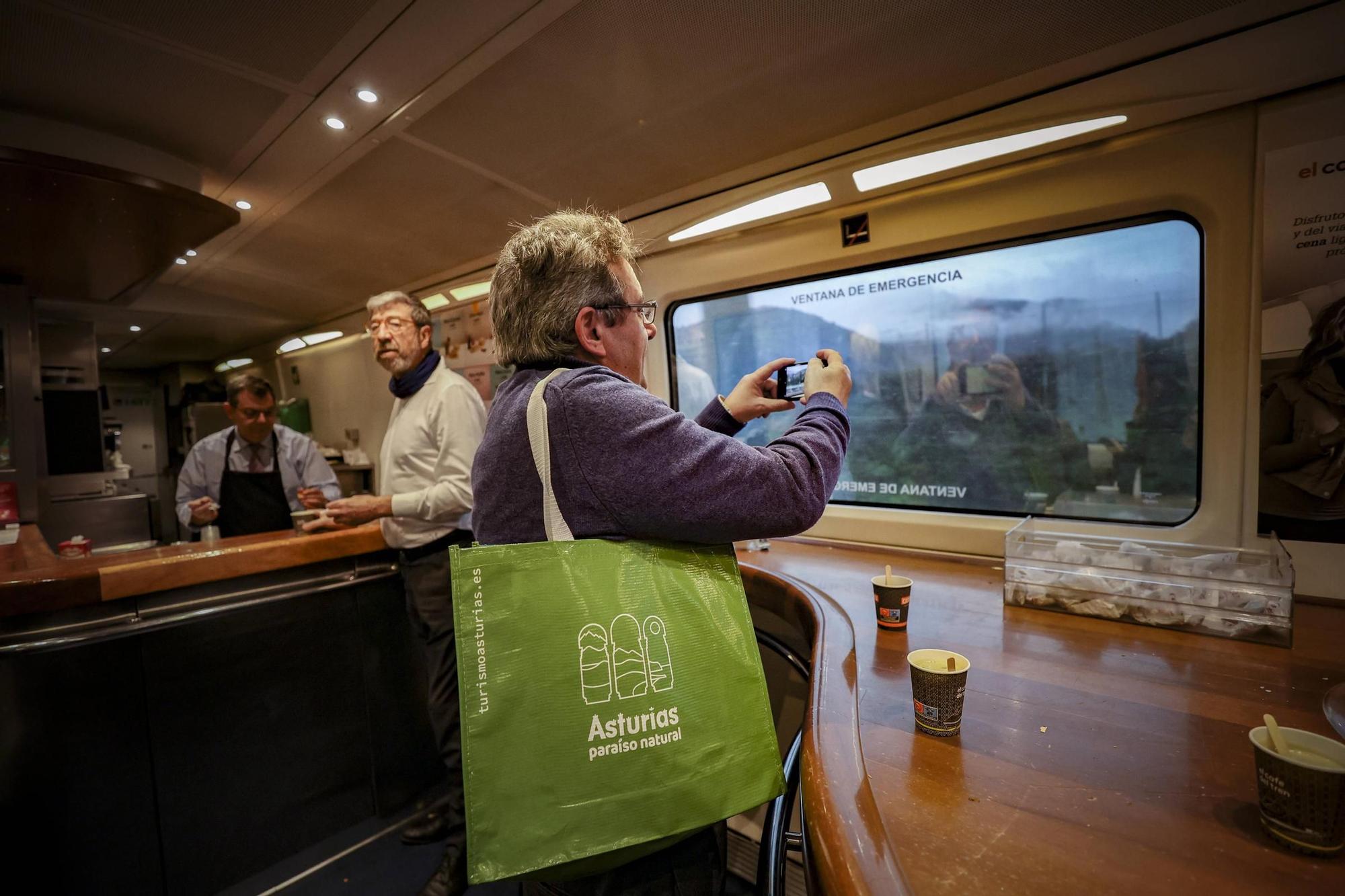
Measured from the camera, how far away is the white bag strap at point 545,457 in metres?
0.90

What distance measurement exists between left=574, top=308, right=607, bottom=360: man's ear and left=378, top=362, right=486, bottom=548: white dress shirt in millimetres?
1321

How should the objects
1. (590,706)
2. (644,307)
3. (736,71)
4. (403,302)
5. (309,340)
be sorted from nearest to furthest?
(590,706)
(644,307)
(736,71)
(403,302)
(309,340)

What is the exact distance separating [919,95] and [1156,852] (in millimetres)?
2050

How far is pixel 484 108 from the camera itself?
1.91 metres

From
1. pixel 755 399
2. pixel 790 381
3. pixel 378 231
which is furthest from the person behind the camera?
pixel 378 231

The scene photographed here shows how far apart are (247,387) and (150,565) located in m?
1.64

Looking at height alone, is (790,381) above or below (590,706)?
above

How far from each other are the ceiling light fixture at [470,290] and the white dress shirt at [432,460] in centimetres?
181

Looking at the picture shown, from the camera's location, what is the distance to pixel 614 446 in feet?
2.88

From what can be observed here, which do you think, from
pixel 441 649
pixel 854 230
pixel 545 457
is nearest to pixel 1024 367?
pixel 854 230

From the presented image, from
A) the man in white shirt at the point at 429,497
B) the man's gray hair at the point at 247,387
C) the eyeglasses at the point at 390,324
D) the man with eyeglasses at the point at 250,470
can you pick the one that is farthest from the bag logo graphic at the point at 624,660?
the man's gray hair at the point at 247,387

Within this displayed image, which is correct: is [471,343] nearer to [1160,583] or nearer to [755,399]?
[755,399]

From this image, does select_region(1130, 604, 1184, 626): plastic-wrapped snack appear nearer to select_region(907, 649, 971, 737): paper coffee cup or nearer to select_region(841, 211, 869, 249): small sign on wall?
select_region(907, 649, 971, 737): paper coffee cup

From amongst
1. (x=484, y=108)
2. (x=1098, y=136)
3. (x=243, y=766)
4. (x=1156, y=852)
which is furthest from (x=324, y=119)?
(x=1156, y=852)
